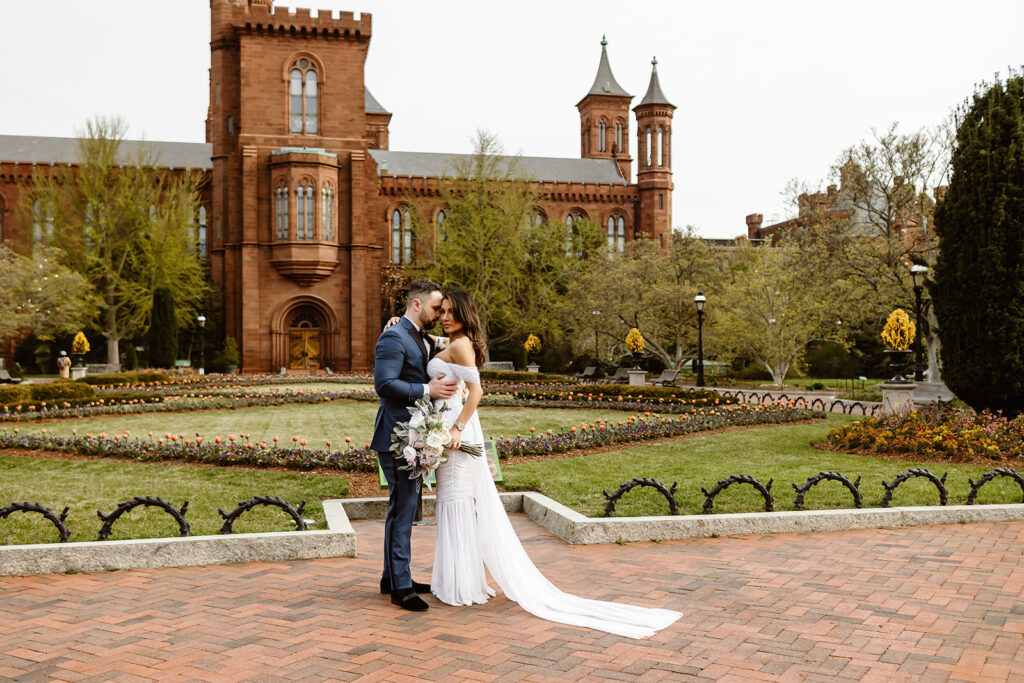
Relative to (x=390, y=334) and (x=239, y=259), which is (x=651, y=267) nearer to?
(x=239, y=259)

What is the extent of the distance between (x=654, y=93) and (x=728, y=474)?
50.2m

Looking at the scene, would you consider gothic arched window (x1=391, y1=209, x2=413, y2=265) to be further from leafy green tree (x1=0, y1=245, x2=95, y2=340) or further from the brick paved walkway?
the brick paved walkway

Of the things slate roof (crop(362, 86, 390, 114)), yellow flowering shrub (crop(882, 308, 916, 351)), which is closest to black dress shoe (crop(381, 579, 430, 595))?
yellow flowering shrub (crop(882, 308, 916, 351))

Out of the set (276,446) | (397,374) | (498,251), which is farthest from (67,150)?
(397,374)

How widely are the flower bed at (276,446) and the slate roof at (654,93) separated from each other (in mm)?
44141

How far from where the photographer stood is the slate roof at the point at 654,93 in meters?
55.8

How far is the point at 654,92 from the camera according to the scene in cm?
5631

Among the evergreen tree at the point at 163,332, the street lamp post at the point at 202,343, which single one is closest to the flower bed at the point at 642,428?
the street lamp post at the point at 202,343

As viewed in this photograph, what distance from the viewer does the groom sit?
5.38 metres

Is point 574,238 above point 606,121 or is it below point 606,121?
below

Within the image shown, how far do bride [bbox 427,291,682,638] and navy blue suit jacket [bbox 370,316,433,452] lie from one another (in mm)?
137

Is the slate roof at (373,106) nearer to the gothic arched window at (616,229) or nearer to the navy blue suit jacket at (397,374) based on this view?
the gothic arched window at (616,229)

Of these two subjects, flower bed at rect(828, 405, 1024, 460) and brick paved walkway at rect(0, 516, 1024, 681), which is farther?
flower bed at rect(828, 405, 1024, 460)

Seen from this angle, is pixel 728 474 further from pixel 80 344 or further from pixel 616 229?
pixel 616 229
